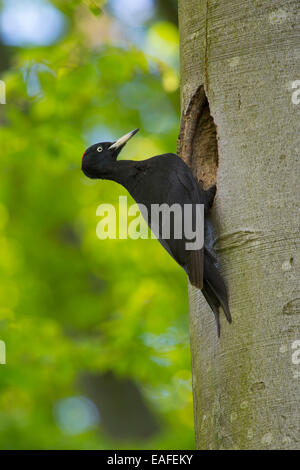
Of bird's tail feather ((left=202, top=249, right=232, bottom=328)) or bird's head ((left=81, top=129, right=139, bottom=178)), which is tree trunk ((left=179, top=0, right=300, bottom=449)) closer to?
bird's tail feather ((left=202, top=249, right=232, bottom=328))

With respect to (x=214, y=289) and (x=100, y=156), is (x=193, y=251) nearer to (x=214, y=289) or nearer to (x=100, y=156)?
(x=214, y=289)

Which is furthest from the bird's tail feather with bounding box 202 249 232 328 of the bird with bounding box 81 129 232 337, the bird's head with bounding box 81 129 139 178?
the bird's head with bounding box 81 129 139 178

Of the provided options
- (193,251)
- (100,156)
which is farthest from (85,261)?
(193,251)

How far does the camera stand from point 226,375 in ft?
9.17

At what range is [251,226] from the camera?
289 cm

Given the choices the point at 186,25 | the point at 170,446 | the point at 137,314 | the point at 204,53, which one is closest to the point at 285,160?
the point at 204,53

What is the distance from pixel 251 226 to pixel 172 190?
982mm

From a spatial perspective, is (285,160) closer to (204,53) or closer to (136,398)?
(204,53)

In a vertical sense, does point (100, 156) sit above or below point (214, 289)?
above

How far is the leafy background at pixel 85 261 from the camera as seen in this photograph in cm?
646

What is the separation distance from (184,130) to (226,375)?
147 cm

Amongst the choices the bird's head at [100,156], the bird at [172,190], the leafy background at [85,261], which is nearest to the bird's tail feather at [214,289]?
the bird at [172,190]

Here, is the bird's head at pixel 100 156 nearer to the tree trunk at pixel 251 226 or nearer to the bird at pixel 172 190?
the bird at pixel 172 190

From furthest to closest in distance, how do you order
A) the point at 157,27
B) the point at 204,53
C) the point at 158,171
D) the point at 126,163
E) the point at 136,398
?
the point at 136,398, the point at 157,27, the point at 126,163, the point at 158,171, the point at 204,53
